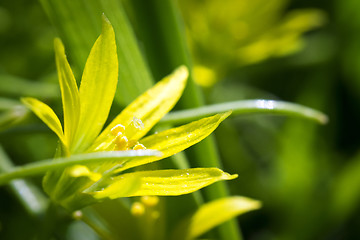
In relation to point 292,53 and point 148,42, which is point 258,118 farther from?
point 148,42

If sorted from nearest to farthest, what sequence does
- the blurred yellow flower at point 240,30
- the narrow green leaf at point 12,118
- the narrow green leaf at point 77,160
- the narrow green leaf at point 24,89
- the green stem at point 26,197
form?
the narrow green leaf at point 77,160
the narrow green leaf at point 12,118
the green stem at point 26,197
the narrow green leaf at point 24,89
the blurred yellow flower at point 240,30

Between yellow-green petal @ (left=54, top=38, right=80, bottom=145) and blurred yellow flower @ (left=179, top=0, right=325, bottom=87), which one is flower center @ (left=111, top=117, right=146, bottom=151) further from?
blurred yellow flower @ (left=179, top=0, right=325, bottom=87)

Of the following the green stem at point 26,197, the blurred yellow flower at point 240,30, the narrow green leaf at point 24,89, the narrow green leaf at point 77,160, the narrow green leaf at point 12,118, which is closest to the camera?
the narrow green leaf at point 77,160

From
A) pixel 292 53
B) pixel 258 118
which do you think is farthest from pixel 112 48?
pixel 292 53

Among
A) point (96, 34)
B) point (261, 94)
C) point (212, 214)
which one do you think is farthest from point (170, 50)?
point (261, 94)

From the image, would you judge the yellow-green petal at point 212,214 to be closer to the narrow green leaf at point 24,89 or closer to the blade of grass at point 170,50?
the blade of grass at point 170,50

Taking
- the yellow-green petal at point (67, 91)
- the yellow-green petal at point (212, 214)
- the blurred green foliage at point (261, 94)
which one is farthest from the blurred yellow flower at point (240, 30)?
the yellow-green petal at point (67, 91)
